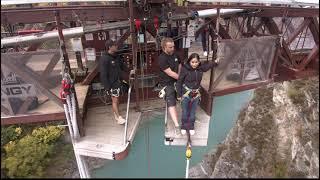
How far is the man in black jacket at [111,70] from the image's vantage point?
23.1 ft

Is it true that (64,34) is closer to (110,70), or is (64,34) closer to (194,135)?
(110,70)

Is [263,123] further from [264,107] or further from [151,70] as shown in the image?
[151,70]

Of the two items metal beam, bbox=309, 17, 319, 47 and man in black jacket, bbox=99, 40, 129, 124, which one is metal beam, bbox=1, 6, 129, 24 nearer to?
man in black jacket, bbox=99, 40, 129, 124

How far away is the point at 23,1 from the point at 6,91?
2.95 metres

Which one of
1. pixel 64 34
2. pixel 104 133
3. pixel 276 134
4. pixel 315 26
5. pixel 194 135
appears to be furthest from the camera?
pixel 276 134

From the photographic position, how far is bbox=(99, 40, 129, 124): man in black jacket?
23.1 feet

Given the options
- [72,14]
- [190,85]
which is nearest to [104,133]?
[190,85]

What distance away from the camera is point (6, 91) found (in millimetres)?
6406

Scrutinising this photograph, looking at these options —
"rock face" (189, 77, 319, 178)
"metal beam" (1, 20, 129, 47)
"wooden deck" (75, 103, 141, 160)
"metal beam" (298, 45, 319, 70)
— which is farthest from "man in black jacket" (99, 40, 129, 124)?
"rock face" (189, 77, 319, 178)

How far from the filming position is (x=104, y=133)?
25.0 ft

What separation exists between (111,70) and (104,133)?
145 cm

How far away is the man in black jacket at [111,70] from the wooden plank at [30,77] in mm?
1053

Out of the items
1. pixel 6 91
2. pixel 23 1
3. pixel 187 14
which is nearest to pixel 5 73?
pixel 6 91

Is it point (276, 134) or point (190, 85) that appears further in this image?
point (276, 134)
